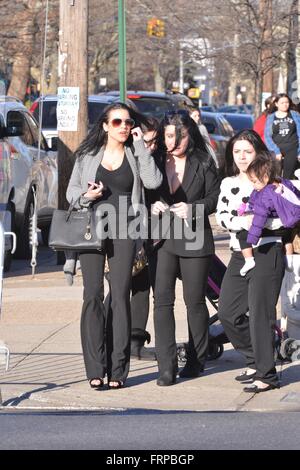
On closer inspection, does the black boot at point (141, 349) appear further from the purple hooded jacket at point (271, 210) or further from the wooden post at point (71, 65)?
the wooden post at point (71, 65)

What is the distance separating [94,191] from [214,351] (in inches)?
77.0

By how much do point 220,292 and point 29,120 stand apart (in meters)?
8.05

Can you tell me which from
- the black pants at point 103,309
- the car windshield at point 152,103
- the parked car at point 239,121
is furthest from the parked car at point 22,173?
the parked car at point 239,121

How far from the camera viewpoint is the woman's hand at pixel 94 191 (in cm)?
833

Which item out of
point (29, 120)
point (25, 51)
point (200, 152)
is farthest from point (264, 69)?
point (200, 152)

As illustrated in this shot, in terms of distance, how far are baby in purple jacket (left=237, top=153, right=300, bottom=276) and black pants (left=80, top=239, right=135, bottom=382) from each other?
81 centimetres

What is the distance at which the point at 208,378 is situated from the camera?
8.99 meters

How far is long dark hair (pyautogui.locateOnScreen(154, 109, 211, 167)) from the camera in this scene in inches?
342

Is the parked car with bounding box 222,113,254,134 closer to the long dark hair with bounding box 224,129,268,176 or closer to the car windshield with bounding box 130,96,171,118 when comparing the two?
the car windshield with bounding box 130,96,171,118

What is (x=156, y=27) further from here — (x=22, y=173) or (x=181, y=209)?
(x=181, y=209)

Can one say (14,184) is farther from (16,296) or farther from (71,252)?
(71,252)

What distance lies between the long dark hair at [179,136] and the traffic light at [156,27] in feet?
75.5

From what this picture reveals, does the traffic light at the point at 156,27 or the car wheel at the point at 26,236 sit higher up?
the traffic light at the point at 156,27

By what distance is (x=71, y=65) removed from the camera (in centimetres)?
1430
